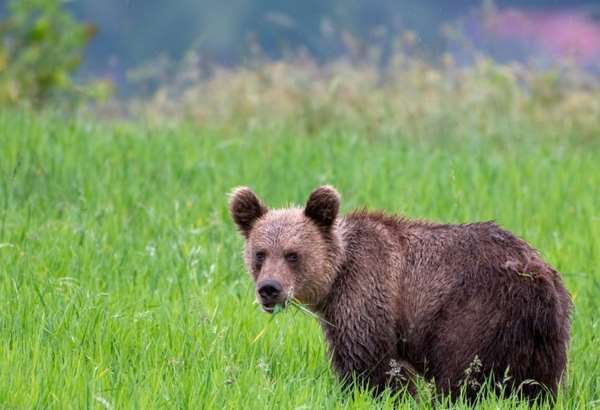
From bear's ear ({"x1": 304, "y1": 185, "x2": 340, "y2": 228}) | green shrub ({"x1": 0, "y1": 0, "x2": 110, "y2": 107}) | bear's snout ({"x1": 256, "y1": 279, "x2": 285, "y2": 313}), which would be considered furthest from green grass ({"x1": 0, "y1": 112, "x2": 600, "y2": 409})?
green shrub ({"x1": 0, "y1": 0, "x2": 110, "y2": 107})

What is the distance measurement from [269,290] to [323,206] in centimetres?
64

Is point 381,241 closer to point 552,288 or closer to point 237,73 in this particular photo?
point 552,288

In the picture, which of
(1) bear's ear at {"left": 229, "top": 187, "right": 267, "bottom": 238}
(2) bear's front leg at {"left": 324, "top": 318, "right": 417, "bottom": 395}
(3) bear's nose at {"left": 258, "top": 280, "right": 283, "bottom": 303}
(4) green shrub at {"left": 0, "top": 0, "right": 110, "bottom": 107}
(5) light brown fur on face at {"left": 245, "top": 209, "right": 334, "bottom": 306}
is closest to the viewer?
(2) bear's front leg at {"left": 324, "top": 318, "right": 417, "bottom": 395}

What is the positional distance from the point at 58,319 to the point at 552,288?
2.62 metres

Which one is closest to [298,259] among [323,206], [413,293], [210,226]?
[323,206]

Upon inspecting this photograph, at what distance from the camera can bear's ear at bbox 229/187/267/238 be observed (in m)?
6.33

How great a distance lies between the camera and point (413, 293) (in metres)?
5.72

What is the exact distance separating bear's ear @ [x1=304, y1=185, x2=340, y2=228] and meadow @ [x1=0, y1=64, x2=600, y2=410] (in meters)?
0.65

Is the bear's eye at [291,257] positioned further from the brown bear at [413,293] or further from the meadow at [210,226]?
the meadow at [210,226]

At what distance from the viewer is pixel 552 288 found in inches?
211

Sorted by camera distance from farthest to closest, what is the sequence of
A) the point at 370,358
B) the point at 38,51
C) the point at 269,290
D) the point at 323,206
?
the point at 38,51 < the point at 323,206 < the point at 269,290 < the point at 370,358

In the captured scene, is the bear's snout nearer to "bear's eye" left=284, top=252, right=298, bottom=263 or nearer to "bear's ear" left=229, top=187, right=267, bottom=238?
"bear's eye" left=284, top=252, right=298, bottom=263

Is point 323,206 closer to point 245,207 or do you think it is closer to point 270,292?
point 245,207

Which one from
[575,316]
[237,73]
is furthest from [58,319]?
[237,73]
